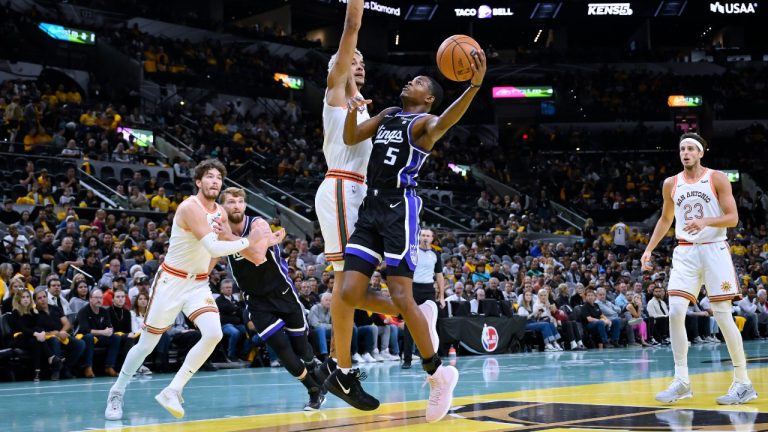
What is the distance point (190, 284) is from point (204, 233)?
62 cm

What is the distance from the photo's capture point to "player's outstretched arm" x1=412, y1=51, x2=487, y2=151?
583 centimetres

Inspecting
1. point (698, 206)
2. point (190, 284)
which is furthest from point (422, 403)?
point (698, 206)

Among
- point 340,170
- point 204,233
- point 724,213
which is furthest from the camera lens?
point 724,213

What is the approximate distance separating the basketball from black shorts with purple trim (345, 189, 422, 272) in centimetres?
85

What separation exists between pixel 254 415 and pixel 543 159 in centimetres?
3395

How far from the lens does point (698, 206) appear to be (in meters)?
7.73

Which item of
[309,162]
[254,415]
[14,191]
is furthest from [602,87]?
[254,415]

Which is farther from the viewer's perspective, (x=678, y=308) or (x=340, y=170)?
(x=678, y=308)

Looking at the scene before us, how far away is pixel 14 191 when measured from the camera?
61.7 ft

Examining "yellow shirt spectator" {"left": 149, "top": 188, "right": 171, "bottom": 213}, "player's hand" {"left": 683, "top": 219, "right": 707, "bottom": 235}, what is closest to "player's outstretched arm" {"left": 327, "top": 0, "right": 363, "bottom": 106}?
"player's hand" {"left": 683, "top": 219, "right": 707, "bottom": 235}

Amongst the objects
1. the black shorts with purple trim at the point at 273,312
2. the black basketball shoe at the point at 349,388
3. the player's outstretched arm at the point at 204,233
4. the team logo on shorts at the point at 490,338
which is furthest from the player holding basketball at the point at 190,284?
the team logo on shorts at the point at 490,338

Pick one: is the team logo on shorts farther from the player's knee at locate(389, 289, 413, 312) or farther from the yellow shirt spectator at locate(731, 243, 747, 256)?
the yellow shirt spectator at locate(731, 243, 747, 256)

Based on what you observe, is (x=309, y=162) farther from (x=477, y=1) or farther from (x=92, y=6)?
(x=477, y=1)

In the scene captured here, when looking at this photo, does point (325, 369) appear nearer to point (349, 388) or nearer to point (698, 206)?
point (349, 388)
